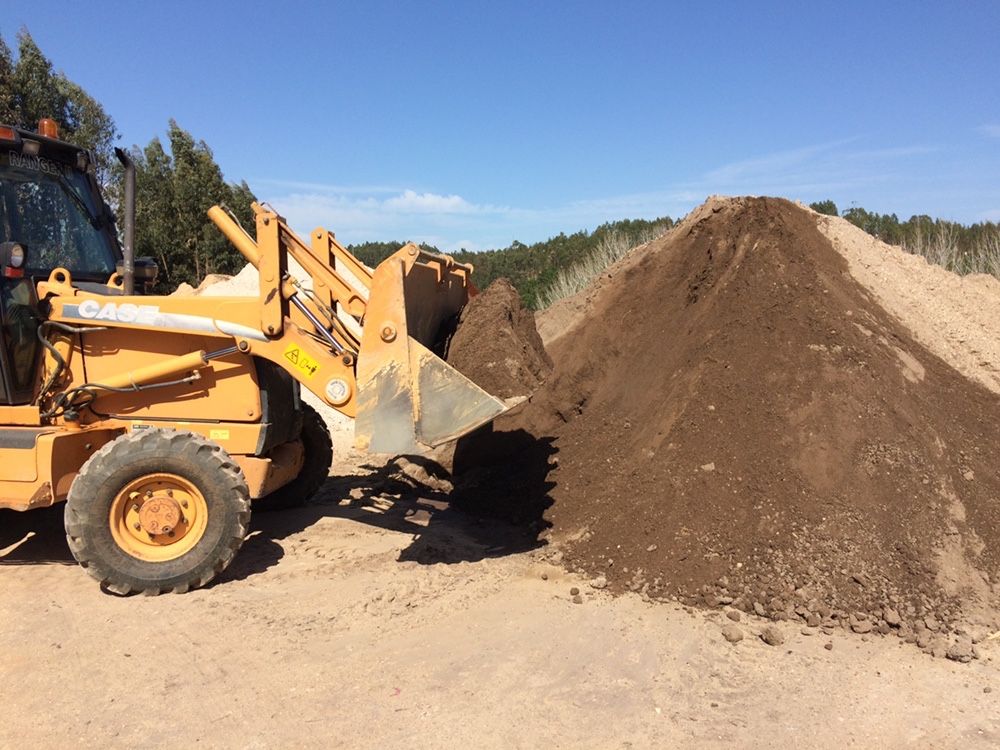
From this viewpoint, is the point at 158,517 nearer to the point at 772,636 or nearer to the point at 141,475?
the point at 141,475

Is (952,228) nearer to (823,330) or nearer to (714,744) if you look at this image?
(823,330)

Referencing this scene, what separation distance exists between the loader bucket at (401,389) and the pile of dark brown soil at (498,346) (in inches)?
62.8

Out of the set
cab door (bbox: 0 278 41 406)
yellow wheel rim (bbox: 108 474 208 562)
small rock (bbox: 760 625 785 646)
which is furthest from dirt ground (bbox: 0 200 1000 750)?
cab door (bbox: 0 278 41 406)

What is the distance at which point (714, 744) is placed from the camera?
3158 mm

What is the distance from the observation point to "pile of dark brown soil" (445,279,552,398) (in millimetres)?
6543

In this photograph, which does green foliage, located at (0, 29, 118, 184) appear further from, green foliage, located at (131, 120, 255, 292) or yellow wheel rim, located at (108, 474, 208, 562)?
yellow wheel rim, located at (108, 474, 208, 562)

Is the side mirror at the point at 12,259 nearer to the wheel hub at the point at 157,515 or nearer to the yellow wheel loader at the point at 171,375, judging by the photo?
the yellow wheel loader at the point at 171,375

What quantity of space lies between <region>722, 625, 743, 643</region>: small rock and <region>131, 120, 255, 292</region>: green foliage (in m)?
24.7

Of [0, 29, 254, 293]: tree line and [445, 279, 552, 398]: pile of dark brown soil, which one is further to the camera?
[0, 29, 254, 293]: tree line

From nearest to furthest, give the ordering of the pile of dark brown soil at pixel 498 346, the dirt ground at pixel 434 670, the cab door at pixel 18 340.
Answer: the dirt ground at pixel 434 670, the cab door at pixel 18 340, the pile of dark brown soil at pixel 498 346

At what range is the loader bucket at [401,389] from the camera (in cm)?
446

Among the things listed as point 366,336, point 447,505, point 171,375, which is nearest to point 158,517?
point 171,375

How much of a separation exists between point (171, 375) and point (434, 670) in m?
2.84

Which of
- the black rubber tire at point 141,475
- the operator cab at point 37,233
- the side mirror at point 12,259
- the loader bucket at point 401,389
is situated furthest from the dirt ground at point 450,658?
the side mirror at point 12,259
